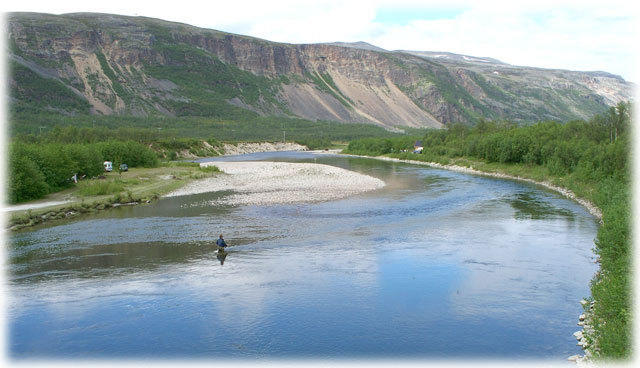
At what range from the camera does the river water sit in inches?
651

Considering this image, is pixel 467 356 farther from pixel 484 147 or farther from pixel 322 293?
pixel 484 147

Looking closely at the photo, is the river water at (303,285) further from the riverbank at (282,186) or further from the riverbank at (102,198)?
the riverbank at (282,186)

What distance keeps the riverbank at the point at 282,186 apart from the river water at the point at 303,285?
8370 mm

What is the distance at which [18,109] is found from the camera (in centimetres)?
14475

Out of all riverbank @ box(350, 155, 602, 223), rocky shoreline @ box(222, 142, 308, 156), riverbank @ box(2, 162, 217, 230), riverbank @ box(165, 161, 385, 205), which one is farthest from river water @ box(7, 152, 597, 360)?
rocky shoreline @ box(222, 142, 308, 156)

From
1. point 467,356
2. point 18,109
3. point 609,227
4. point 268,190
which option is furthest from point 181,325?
point 18,109

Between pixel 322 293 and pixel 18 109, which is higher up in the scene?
pixel 18 109

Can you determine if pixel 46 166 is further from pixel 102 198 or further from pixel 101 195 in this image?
pixel 102 198

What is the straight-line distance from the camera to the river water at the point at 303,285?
1653 cm

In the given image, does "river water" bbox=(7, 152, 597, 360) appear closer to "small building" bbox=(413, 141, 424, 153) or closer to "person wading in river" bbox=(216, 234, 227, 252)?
"person wading in river" bbox=(216, 234, 227, 252)

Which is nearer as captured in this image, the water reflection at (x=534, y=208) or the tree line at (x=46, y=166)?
the water reflection at (x=534, y=208)

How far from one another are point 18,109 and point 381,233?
143m

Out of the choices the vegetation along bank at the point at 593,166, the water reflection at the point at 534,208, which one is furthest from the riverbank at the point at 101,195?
the vegetation along bank at the point at 593,166

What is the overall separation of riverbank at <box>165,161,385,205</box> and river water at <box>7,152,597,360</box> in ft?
27.5
